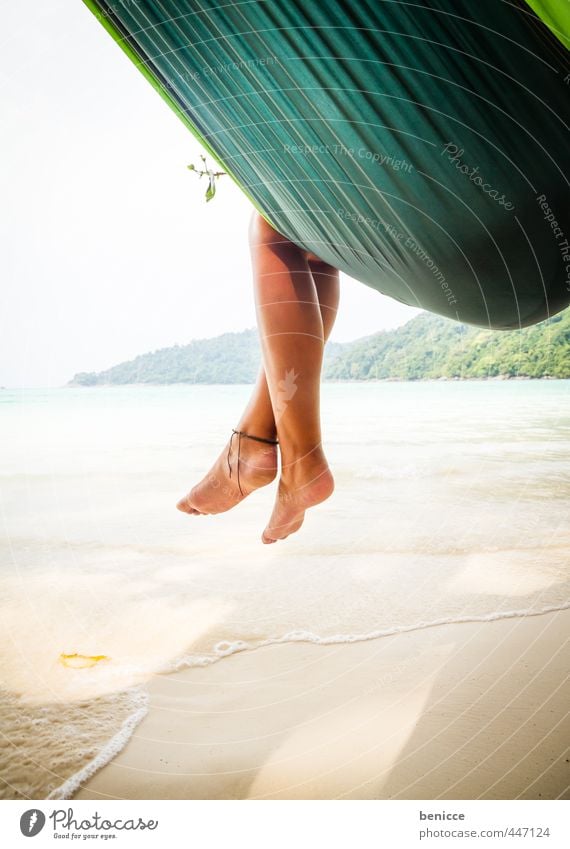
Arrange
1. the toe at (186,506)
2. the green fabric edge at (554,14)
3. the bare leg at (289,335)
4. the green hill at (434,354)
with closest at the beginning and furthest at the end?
the green fabric edge at (554,14)
the bare leg at (289,335)
the toe at (186,506)
the green hill at (434,354)

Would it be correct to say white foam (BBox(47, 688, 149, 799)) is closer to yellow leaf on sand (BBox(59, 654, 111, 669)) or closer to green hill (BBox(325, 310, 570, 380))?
yellow leaf on sand (BBox(59, 654, 111, 669))

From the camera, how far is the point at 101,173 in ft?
2.72

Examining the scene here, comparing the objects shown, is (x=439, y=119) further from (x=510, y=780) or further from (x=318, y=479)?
(x=510, y=780)

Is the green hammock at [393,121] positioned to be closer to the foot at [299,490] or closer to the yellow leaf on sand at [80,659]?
the foot at [299,490]

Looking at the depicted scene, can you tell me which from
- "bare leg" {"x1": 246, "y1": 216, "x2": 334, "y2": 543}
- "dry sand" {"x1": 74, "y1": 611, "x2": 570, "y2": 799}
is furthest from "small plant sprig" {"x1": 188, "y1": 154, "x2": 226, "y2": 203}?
"dry sand" {"x1": 74, "y1": 611, "x2": 570, "y2": 799}

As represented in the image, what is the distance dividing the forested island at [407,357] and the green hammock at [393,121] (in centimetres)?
30

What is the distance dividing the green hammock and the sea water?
42 cm

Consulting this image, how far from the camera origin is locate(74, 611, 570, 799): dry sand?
0.59 metres

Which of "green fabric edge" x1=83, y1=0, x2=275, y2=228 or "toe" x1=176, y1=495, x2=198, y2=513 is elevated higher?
"green fabric edge" x1=83, y1=0, x2=275, y2=228

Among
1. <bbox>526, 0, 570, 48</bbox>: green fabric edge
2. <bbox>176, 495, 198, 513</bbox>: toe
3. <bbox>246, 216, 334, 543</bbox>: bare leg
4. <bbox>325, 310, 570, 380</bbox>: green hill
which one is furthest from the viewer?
<bbox>325, 310, 570, 380</bbox>: green hill

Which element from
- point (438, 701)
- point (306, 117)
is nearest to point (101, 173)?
point (306, 117)

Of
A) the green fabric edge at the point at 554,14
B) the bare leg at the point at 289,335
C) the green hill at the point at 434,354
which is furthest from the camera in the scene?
the green hill at the point at 434,354

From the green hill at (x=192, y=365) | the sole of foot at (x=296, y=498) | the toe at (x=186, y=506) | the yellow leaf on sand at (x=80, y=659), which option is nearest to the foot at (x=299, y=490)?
the sole of foot at (x=296, y=498)

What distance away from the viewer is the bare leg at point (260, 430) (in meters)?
0.58
